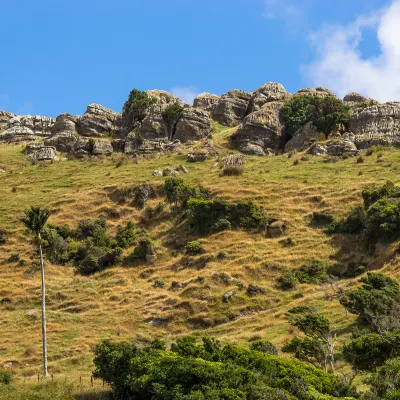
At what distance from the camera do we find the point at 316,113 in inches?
3615

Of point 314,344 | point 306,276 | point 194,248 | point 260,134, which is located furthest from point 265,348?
point 260,134

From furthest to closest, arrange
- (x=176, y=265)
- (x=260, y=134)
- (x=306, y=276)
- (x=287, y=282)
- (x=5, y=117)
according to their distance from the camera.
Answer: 1. (x=5, y=117)
2. (x=260, y=134)
3. (x=176, y=265)
4. (x=306, y=276)
5. (x=287, y=282)

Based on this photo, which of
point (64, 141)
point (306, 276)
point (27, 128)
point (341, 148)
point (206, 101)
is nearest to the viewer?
point (306, 276)

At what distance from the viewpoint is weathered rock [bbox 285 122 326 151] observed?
89.1 metres

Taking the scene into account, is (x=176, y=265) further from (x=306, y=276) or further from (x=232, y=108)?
(x=232, y=108)

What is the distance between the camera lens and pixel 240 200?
66562 millimetres

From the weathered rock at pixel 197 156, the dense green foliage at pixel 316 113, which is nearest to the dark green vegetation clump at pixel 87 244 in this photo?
the weathered rock at pixel 197 156

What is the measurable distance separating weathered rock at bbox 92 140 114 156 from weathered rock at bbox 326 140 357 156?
36.3m

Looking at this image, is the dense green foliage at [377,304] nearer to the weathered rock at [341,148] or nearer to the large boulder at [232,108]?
the weathered rock at [341,148]

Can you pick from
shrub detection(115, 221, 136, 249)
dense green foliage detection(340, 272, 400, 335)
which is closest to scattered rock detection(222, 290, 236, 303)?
dense green foliage detection(340, 272, 400, 335)

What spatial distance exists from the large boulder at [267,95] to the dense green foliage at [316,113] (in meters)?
6.82

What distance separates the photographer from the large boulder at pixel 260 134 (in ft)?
302

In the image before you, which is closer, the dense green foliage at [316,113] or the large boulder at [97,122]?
the dense green foliage at [316,113]

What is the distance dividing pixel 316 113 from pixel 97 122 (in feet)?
129
